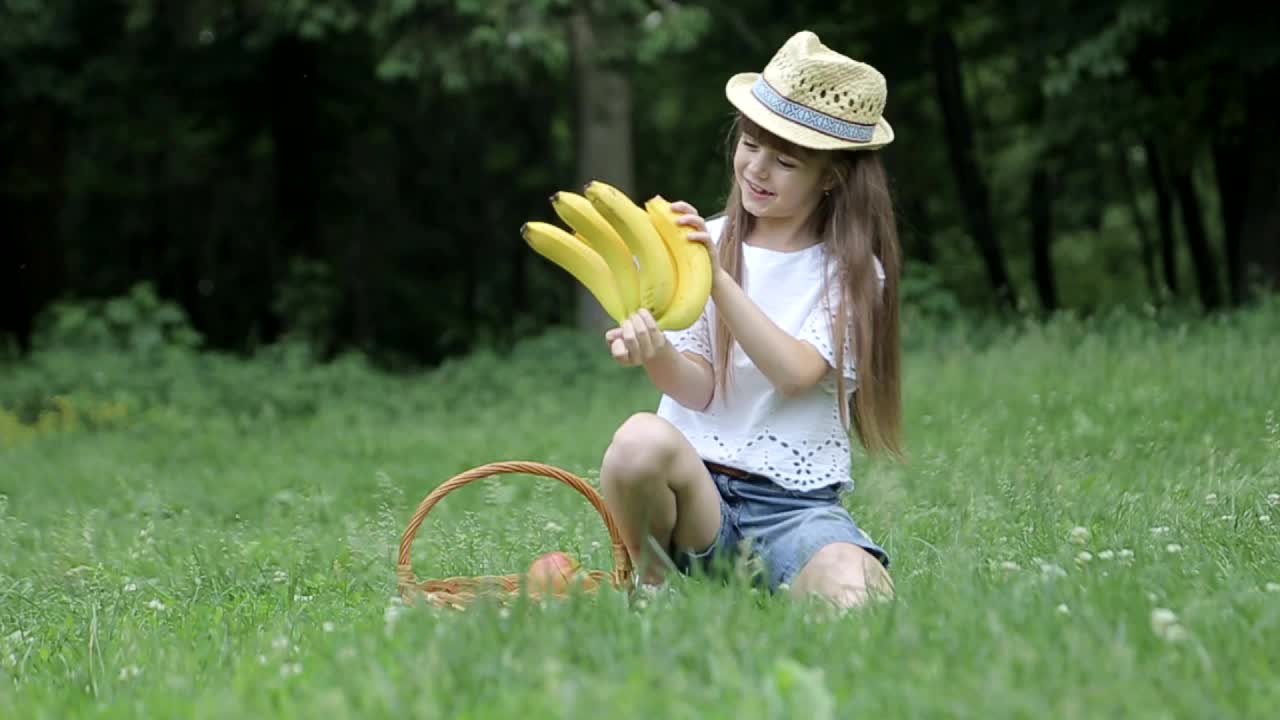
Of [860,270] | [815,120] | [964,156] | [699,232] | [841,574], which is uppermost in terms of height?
[815,120]

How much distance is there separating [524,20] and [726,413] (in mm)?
8790

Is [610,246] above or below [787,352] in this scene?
above

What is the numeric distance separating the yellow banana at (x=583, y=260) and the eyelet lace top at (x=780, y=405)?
49 cm

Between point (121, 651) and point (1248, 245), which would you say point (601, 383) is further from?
point (121, 651)

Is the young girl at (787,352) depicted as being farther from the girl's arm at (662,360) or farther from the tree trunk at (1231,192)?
the tree trunk at (1231,192)

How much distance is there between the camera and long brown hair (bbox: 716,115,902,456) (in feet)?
14.1

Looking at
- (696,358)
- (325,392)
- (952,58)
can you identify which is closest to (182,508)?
(696,358)

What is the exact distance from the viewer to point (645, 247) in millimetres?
3842

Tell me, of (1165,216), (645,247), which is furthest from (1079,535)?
(1165,216)

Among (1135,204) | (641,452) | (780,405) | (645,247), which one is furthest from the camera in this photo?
(1135,204)

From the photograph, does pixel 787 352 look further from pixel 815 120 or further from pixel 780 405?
pixel 815 120

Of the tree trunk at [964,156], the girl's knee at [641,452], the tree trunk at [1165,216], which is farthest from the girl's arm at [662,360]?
the tree trunk at [1165,216]

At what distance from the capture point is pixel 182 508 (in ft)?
23.6

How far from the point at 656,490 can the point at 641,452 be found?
0.13 m
